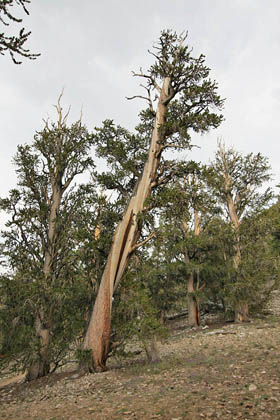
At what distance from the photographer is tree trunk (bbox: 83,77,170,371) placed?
25.9ft

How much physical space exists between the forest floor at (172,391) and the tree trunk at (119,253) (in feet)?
2.51

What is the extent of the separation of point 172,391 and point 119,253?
460 centimetres

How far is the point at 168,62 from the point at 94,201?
7.03m

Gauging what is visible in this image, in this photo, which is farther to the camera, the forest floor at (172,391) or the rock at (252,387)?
the rock at (252,387)

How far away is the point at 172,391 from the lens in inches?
193

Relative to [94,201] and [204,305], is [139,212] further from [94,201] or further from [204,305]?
[204,305]

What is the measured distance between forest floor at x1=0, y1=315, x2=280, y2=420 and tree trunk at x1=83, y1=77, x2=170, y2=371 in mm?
766

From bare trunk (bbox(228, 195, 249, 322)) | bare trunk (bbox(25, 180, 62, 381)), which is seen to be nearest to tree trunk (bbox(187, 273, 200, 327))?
bare trunk (bbox(228, 195, 249, 322))

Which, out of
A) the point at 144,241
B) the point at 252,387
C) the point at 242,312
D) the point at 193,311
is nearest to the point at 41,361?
the point at 144,241

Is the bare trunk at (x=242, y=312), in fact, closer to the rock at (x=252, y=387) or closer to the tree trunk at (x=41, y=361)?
the tree trunk at (x=41, y=361)

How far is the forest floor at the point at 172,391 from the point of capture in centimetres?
375

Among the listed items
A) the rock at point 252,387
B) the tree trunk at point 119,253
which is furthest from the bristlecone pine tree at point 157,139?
the rock at point 252,387

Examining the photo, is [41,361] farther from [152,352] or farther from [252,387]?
[252,387]

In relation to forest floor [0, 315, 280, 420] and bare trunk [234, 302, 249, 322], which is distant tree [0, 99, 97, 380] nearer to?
forest floor [0, 315, 280, 420]
